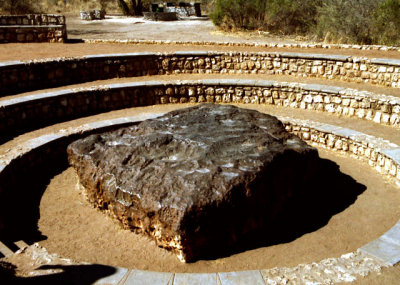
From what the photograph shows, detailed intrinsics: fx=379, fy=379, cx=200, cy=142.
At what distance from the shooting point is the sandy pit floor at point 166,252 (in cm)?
412

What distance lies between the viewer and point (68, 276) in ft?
10.7

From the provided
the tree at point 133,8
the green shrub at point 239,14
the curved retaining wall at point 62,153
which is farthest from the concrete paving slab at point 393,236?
the tree at point 133,8

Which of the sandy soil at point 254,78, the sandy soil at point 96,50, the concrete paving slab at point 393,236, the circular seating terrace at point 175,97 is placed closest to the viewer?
the concrete paving slab at point 393,236

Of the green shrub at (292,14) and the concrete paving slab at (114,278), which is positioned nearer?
the concrete paving slab at (114,278)

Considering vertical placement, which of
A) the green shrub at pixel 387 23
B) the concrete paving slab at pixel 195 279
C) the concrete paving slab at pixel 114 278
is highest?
the green shrub at pixel 387 23

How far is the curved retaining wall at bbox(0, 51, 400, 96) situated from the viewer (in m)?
9.04

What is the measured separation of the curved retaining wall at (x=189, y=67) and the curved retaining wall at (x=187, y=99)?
1.44 m

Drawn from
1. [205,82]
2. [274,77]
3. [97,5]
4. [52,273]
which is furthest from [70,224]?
[97,5]

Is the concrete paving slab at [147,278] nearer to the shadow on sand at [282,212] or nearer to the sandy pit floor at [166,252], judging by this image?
the shadow on sand at [282,212]

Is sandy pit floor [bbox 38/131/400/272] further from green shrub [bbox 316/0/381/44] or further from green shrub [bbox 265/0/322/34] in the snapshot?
green shrub [bbox 265/0/322/34]

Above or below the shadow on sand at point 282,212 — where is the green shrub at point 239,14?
above

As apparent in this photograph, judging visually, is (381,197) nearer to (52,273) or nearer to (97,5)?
(52,273)

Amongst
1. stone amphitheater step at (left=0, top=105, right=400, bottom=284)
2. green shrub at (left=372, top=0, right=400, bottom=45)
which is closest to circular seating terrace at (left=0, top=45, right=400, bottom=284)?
stone amphitheater step at (left=0, top=105, right=400, bottom=284)

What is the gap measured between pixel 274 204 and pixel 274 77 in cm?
613
